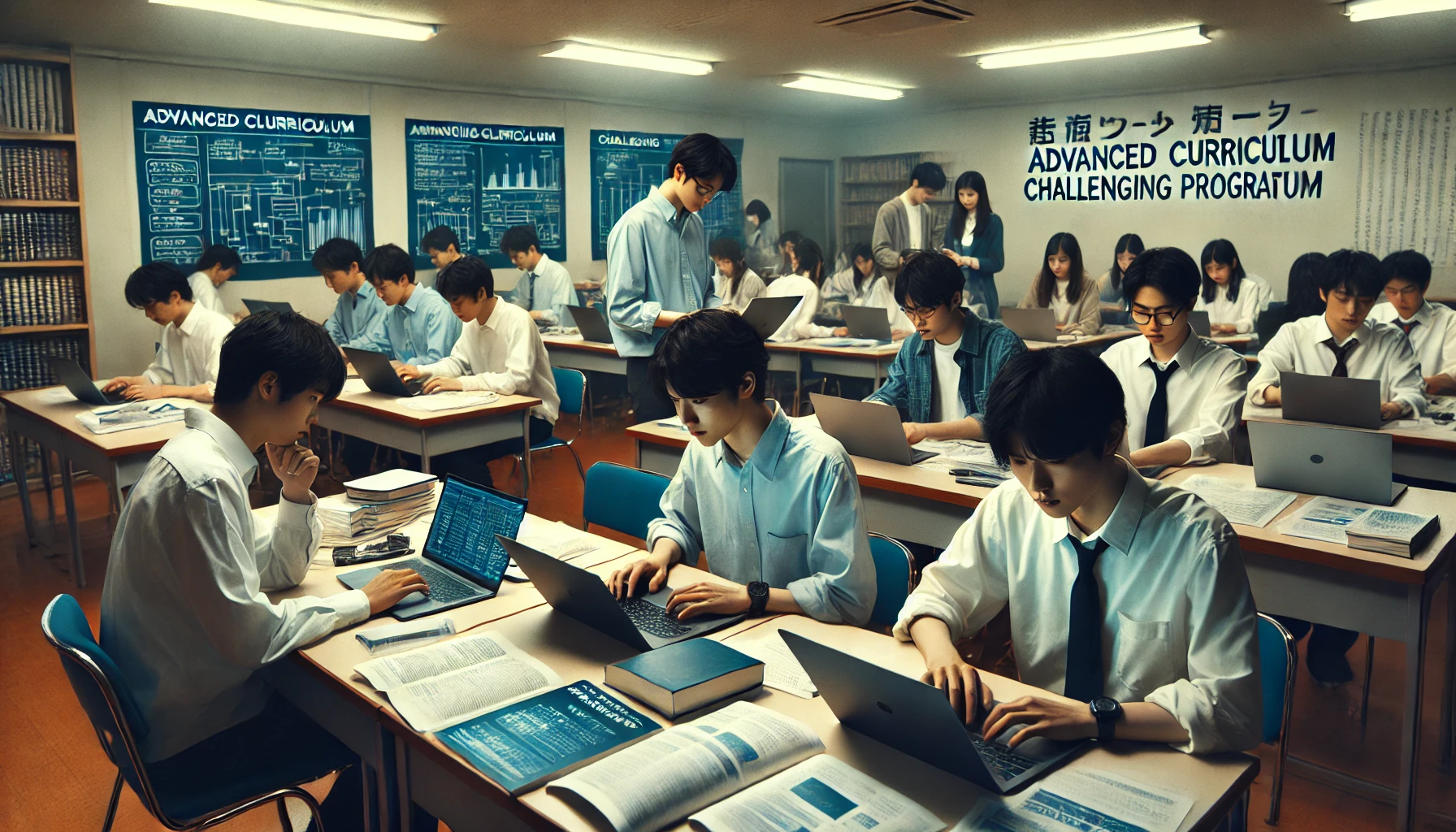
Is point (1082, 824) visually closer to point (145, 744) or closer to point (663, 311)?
point (145, 744)

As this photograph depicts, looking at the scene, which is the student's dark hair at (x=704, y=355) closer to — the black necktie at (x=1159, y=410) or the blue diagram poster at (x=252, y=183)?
the black necktie at (x=1159, y=410)

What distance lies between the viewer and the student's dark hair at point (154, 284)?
14.6 ft

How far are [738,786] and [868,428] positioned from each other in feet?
6.21

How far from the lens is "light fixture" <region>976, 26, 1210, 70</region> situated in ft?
20.2

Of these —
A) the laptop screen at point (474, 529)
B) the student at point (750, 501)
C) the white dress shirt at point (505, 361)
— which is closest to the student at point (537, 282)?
the white dress shirt at point (505, 361)

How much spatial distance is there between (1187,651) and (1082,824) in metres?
0.44

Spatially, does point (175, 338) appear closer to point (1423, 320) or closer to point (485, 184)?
point (485, 184)

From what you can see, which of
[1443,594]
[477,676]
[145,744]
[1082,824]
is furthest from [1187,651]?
[1443,594]

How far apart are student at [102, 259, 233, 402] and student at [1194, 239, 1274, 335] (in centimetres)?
639

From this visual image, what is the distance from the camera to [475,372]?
481 centimetres

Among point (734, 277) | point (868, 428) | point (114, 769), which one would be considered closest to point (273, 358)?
point (114, 769)

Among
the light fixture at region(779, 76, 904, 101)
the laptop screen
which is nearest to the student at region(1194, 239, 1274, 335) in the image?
the light fixture at region(779, 76, 904, 101)

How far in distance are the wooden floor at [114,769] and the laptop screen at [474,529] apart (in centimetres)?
90

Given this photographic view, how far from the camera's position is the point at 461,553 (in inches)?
84.0
